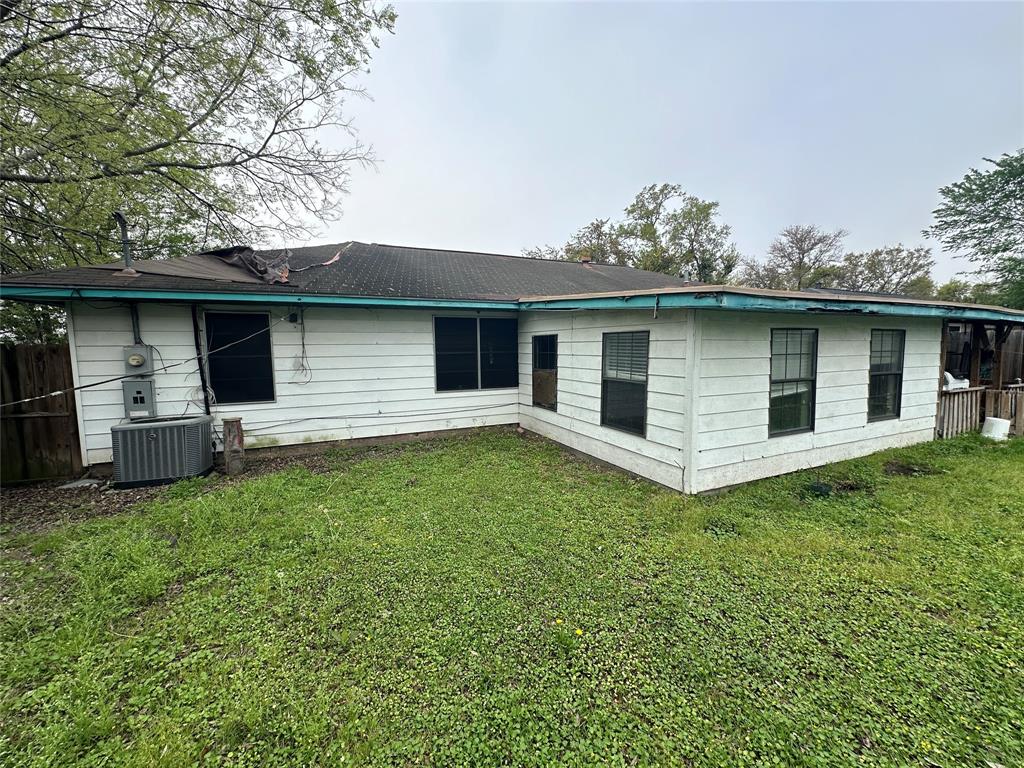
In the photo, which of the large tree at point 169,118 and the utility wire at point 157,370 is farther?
the large tree at point 169,118

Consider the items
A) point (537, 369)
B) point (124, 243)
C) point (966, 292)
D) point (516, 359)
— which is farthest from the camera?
point (966, 292)

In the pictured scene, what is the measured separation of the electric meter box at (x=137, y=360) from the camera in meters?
5.27

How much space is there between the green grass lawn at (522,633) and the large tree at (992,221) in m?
16.8

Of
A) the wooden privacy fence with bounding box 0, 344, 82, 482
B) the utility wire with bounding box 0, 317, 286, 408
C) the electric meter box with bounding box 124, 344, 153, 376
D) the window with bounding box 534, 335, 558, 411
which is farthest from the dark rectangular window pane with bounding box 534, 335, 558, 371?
the wooden privacy fence with bounding box 0, 344, 82, 482

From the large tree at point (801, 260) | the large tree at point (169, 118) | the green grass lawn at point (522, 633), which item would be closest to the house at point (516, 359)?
the green grass lawn at point (522, 633)

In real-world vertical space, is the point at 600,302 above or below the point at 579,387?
above

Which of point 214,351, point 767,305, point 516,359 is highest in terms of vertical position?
point 767,305

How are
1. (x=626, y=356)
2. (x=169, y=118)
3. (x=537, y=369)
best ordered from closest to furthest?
(x=626, y=356) < (x=537, y=369) < (x=169, y=118)

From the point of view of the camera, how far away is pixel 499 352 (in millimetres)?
7809

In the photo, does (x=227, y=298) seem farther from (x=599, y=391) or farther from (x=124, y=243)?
(x=599, y=391)

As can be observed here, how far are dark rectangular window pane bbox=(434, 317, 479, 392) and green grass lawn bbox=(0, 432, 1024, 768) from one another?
3.29 meters

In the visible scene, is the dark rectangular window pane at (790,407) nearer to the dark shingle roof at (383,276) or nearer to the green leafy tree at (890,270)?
the dark shingle roof at (383,276)

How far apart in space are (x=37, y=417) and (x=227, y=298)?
113 inches

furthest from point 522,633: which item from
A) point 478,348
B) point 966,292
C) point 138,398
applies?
point 966,292
